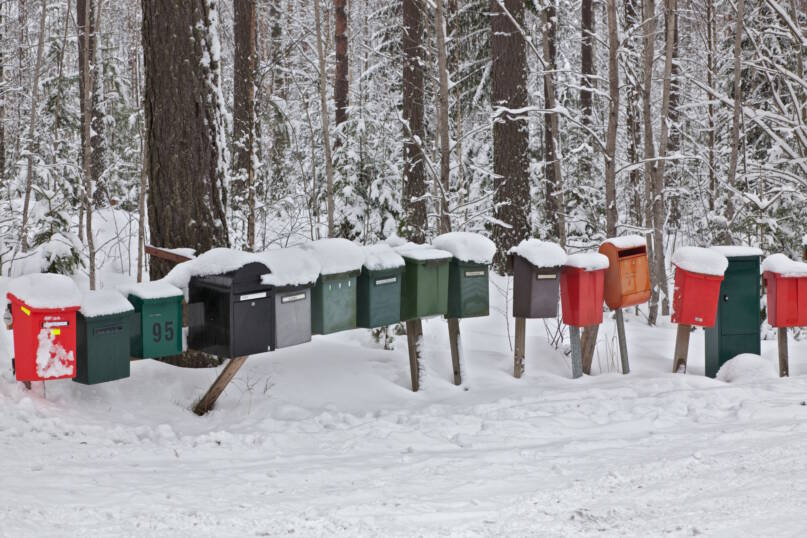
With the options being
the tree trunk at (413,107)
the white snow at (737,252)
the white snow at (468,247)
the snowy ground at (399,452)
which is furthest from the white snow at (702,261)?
the tree trunk at (413,107)

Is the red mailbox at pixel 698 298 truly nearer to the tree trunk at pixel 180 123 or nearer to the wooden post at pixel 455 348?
the wooden post at pixel 455 348

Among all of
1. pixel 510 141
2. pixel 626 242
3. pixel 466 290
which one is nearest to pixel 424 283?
pixel 466 290

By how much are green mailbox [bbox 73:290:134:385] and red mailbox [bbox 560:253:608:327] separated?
12.3 feet

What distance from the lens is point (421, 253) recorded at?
Answer: 6598mm

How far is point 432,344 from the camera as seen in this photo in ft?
25.9

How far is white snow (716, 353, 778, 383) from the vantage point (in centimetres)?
710

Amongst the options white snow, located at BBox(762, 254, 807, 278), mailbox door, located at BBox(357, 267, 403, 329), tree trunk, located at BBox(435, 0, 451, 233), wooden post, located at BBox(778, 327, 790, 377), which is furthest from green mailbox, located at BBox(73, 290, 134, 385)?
wooden post, located at BBox(778, 327, 790, 377)

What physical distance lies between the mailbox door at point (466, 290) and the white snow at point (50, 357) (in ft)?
10.1

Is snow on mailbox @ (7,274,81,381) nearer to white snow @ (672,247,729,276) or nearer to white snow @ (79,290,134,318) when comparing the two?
white snow @ (79,290,134,318)

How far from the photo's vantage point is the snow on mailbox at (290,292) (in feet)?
18.9

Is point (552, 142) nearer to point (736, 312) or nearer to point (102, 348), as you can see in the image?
point (736, 312)

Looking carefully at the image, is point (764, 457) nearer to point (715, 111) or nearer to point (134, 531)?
point (134, 531)

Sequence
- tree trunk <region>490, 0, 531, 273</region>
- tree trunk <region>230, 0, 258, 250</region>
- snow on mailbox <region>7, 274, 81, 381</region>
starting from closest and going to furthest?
snow on mailbox <region>7, 274, 81, 381</region>, tree trunk <region>230, 0, 258, 250</region>, tree trunk <region>490, 0, 531, 273</region>

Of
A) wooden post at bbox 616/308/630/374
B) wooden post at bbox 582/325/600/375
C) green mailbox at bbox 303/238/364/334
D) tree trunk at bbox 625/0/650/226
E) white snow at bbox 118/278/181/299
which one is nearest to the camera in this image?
white snow at bbox 118/278/181/299
